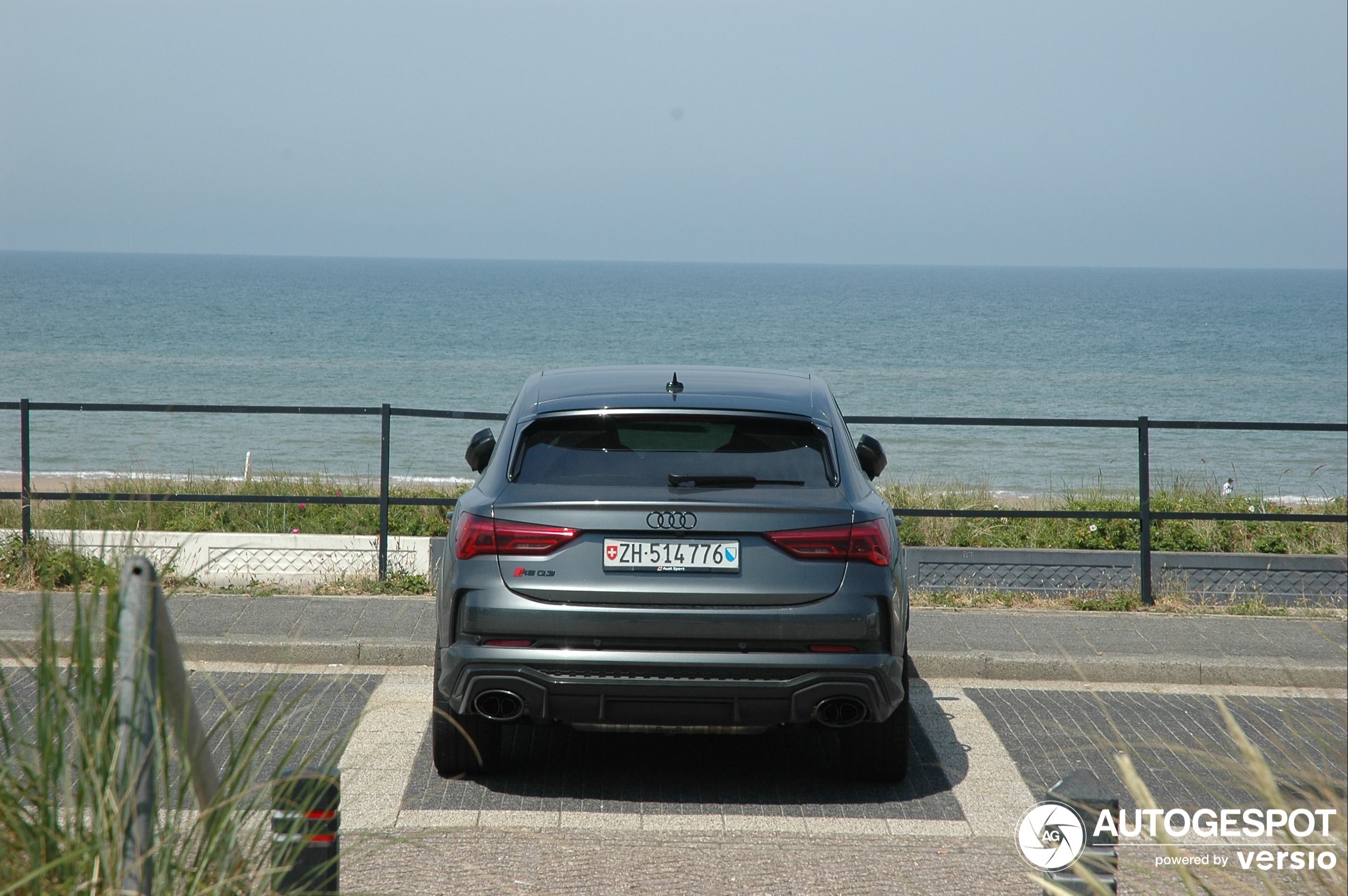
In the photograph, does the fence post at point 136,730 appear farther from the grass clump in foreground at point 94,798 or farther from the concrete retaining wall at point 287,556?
the concrete retaining wall at point 287,556

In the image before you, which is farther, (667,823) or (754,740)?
(754,740)

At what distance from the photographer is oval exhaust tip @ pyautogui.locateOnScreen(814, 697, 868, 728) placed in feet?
15.8

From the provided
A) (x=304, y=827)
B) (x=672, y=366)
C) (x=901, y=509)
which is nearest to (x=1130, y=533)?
(x=901, y=509)

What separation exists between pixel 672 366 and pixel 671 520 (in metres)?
1.84

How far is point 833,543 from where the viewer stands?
15.9 feet

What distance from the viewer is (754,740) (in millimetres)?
6273

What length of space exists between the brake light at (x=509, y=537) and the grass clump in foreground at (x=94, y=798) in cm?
202

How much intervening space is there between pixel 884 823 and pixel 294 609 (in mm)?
4683

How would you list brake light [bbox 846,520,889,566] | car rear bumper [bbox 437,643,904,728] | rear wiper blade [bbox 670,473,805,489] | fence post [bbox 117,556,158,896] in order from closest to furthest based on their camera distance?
fence post [bbox 117,556,158,896] → car rear bumper [bbox 437,643,904,728] → brake light [bbox 846,520,889,566] → rear wiper blade [bbox 670,473,805,489]

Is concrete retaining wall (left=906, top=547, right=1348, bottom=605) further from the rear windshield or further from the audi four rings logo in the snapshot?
the audi four rings logo

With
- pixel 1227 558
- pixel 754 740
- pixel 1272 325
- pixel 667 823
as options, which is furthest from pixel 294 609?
pixel 1272 325

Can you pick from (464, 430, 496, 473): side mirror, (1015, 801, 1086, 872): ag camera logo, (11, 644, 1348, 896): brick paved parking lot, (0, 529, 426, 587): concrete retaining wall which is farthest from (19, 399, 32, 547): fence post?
(1015, 801, 1086, 872): ag camera logo

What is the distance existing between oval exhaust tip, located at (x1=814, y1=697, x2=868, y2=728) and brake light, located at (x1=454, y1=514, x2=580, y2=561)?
1.14 m

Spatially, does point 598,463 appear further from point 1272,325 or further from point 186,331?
point 1272,325
